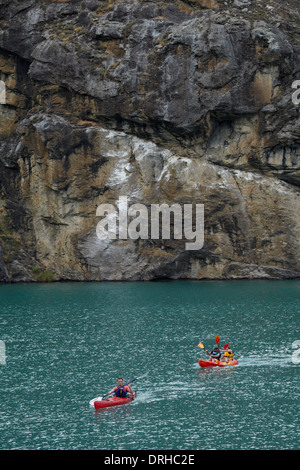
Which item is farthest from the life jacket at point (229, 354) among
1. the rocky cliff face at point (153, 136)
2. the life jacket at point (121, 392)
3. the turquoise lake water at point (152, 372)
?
the rocky cliff face at point (153, 136)

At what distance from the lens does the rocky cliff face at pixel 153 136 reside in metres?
86.3

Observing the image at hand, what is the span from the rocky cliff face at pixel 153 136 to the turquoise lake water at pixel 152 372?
1586 centimetres

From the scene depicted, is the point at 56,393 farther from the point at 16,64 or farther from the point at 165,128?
the point at 16,64

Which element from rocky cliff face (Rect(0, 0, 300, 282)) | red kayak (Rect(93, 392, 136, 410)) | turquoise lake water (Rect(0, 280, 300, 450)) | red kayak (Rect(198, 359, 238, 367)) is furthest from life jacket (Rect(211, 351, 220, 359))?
rocky cliff face (Rect(0, 0, 300, 282))

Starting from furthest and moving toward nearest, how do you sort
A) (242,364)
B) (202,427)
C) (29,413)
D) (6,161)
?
(6,161) < (242,364) < (29,413) < (202,427)

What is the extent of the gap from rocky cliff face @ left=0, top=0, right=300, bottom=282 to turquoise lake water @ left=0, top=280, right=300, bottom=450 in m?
15.9

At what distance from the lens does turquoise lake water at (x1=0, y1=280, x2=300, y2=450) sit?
30.1m

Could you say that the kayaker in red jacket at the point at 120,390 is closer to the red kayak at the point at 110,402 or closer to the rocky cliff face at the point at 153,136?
the red kayak at the point at 110,402

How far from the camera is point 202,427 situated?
30.9m

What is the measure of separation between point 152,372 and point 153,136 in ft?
178

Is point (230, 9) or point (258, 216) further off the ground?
point (230, 9)

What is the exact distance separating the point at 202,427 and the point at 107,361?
14322mm

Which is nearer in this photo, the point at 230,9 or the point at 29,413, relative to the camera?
the point at 29,413
